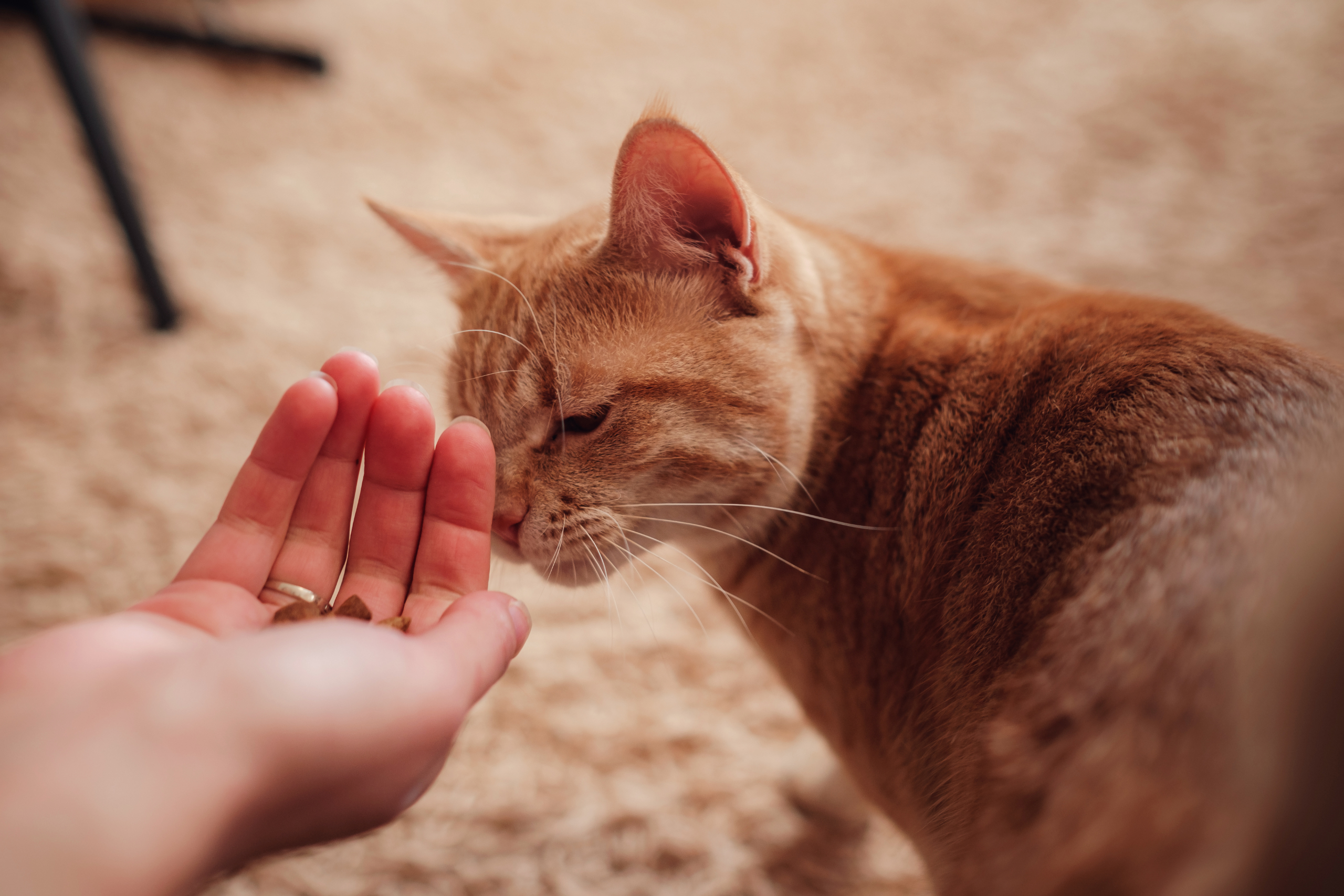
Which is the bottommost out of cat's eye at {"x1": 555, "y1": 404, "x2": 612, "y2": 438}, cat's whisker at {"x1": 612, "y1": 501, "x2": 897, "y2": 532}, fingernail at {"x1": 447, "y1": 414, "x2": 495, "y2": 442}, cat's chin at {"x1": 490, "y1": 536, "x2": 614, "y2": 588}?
cat's chin at {"x1": 490, "y1": 536, "x2": 614, "y2": 588}

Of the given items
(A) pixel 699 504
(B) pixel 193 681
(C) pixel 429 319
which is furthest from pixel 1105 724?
(C) pixel 429 319

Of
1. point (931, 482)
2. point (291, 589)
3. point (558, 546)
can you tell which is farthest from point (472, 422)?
point (931, 482)

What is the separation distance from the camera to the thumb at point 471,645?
25.9 inches

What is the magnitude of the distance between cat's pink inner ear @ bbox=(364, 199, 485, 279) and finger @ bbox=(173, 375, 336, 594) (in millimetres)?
271

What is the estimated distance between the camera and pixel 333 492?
927mm

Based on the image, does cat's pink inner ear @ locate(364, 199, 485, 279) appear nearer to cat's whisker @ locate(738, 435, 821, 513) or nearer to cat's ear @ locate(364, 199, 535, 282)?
cat's ear @ locate(364, 199, 535, 282)

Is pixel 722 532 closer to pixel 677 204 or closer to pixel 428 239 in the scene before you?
pixel 677 204

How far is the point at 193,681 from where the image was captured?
0.56m

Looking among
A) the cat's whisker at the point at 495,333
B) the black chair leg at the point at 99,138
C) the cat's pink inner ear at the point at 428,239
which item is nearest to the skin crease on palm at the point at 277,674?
the cat's whisker at the point at 495,333

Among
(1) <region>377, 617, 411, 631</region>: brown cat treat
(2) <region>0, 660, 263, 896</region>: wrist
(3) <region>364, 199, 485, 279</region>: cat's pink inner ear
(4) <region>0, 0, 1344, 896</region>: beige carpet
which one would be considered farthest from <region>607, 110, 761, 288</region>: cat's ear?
(4) <region>0, 0, 1344, 896</region>: beige carpet

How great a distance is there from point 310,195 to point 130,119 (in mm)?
728

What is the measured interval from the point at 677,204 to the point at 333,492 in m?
0.55

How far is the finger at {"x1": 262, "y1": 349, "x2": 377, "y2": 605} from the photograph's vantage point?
90cm

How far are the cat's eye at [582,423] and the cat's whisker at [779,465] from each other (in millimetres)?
163
